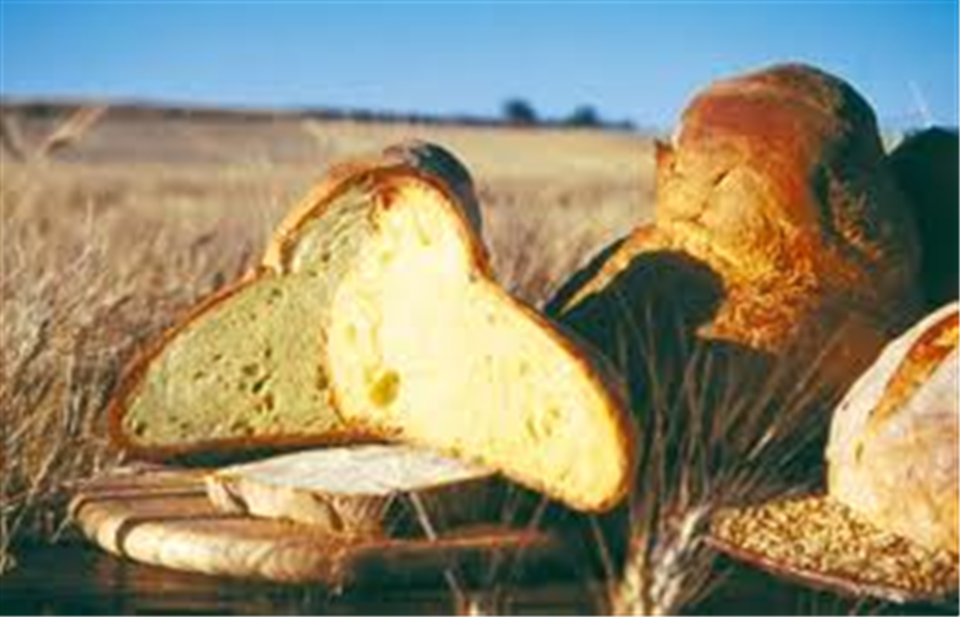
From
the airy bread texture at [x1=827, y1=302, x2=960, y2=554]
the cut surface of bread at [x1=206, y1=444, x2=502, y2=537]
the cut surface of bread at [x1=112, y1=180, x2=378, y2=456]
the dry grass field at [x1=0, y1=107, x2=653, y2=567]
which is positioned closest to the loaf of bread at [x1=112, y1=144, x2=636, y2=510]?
the cut surface of bread at [x1=112, y1=180, x2=378, y2=456]

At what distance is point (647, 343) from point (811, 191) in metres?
0.52

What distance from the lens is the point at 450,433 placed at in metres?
3.62

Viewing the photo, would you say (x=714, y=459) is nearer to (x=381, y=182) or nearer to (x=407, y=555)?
(x=407, y=555)

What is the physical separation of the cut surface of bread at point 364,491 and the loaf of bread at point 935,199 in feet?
Result: 4.31

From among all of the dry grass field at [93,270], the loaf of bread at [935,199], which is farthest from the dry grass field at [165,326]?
the loaf of bread at [935,199]

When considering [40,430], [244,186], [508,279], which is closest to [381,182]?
[40,430]

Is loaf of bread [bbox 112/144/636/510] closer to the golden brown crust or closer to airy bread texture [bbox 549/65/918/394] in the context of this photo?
airy bread texture [bbox 549/65/918/394]

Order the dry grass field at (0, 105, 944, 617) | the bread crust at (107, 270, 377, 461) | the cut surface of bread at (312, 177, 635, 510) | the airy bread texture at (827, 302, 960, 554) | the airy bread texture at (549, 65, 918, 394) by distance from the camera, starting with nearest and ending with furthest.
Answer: the dry grass field at (0, 105, 944, 617)
the airy bread texture at (827, 302, 960, 554)
the cut surface of bread at (312, 177, 635, 510)
the airy bread texture at (549, 65, 918, 394)
the bread crust at (107, 270, 377, 461)

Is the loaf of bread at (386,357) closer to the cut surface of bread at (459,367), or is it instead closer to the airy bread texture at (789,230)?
the cut surface of bread at (459,367)

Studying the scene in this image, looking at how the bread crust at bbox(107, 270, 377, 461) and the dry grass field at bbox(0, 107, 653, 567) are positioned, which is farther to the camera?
the bread crust at bbox(107, 270, 377, 461)

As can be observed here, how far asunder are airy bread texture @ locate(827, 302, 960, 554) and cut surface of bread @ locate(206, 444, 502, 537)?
0.73 m

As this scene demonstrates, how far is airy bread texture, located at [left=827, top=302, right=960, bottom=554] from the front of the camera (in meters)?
3.12

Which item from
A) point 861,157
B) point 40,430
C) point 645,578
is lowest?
point 645,578

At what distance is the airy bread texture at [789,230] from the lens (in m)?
3.79
